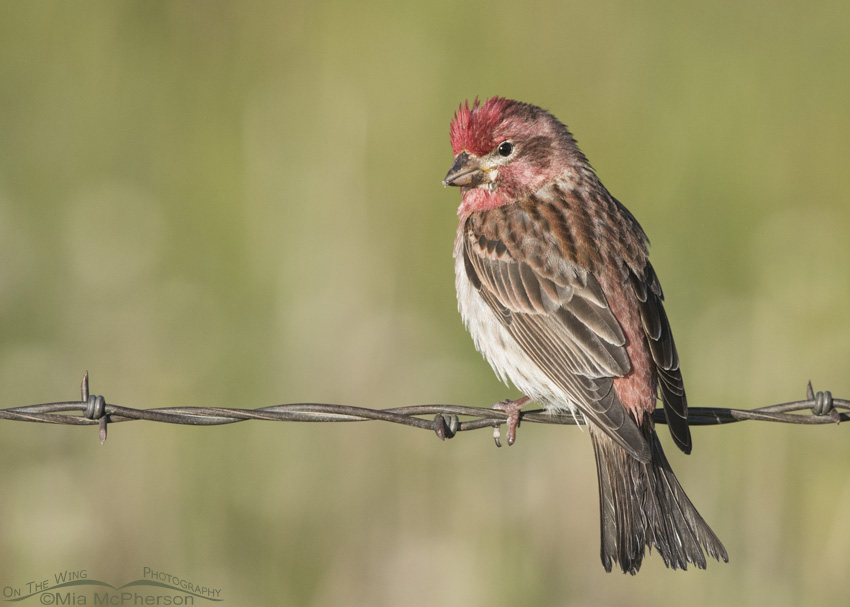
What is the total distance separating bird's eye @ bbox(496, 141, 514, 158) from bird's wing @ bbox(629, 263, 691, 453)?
3.60 feet

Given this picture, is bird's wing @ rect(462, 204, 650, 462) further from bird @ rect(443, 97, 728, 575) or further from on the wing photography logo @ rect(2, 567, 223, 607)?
on the wing photography logo @ rect(2, 567, 223, 607)

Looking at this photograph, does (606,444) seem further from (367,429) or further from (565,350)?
(367,429)

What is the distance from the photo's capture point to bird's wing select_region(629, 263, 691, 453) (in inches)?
187

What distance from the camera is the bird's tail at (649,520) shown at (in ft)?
15.7

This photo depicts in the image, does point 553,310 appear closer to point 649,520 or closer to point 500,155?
point 649,520

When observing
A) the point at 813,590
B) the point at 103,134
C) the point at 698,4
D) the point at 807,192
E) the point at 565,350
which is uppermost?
the point at 698,4

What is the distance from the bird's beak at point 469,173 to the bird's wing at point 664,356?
1.09m

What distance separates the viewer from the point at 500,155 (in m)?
5.99

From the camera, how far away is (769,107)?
A: 30.3ft

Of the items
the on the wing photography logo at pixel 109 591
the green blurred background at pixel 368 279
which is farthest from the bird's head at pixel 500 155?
the on the wing photography logo at pixel 109 591

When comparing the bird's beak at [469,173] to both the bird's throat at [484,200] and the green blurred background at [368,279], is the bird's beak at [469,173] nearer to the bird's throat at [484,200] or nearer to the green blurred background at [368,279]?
the bird's throat at [484,200]

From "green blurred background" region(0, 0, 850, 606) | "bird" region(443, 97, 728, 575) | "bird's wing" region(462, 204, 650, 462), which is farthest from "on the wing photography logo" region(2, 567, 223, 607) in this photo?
"bird's wing" region(462, 204, 650, 462)

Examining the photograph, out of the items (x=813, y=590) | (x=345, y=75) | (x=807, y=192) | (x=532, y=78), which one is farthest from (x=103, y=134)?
(x=813, y=590)

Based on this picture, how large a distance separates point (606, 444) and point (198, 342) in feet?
10.9
